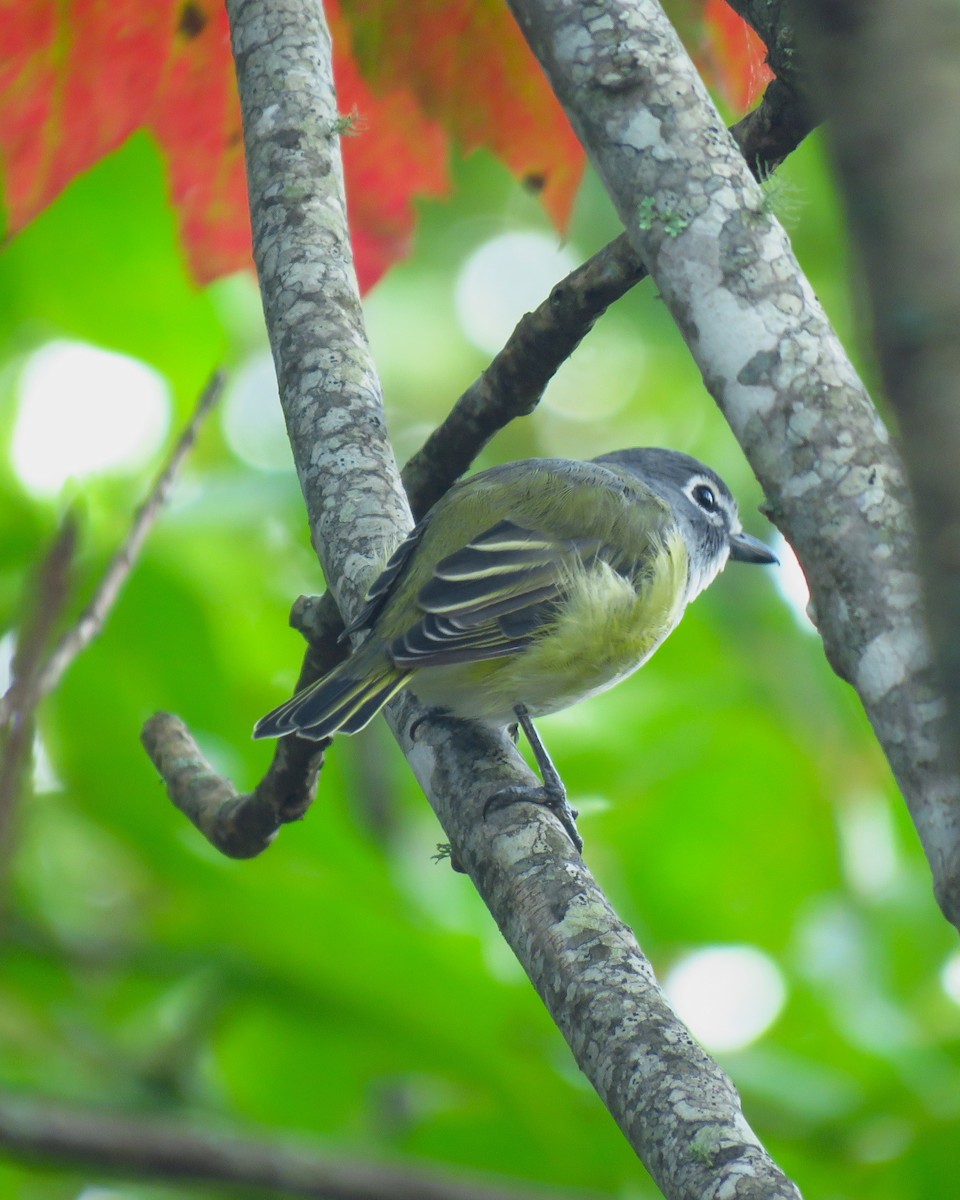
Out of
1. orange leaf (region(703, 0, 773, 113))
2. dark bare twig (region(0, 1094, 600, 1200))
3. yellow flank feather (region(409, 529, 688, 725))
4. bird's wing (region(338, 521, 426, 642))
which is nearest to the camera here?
dark bare twig (region(0, 1094, 600, 1200))

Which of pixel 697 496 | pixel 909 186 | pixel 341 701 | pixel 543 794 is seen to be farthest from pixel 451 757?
pixel 697 496

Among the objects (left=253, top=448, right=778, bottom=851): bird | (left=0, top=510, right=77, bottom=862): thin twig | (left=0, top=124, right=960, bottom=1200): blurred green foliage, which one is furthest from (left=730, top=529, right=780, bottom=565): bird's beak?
(left=0, top=510, right=77, bottom=862): thin twig

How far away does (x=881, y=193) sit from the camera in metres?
0.62

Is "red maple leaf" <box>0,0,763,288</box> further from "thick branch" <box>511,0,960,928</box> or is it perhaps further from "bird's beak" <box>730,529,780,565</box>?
"bird's beak" <box>730,529,780,565</box>

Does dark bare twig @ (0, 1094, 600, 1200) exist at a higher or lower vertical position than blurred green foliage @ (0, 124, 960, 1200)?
lower

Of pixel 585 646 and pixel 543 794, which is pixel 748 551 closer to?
pixel 585 646

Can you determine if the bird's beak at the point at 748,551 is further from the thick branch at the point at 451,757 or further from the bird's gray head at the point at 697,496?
the thick branch at the point at 451,757

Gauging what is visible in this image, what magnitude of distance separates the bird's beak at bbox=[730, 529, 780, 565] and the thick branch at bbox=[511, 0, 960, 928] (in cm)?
330

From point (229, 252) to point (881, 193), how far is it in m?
2.39

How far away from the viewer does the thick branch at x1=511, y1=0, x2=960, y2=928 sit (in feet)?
3.31

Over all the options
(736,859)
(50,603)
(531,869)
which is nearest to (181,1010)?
(736,859)

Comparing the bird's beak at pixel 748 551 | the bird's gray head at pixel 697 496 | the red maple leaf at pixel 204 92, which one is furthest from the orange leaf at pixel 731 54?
the bird's beak at pixel 748 551

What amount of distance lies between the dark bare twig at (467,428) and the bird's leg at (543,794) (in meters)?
0.44

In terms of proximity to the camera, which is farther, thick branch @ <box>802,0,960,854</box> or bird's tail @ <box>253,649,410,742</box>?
bird's tail @ <box>253,649,410,742</box>
